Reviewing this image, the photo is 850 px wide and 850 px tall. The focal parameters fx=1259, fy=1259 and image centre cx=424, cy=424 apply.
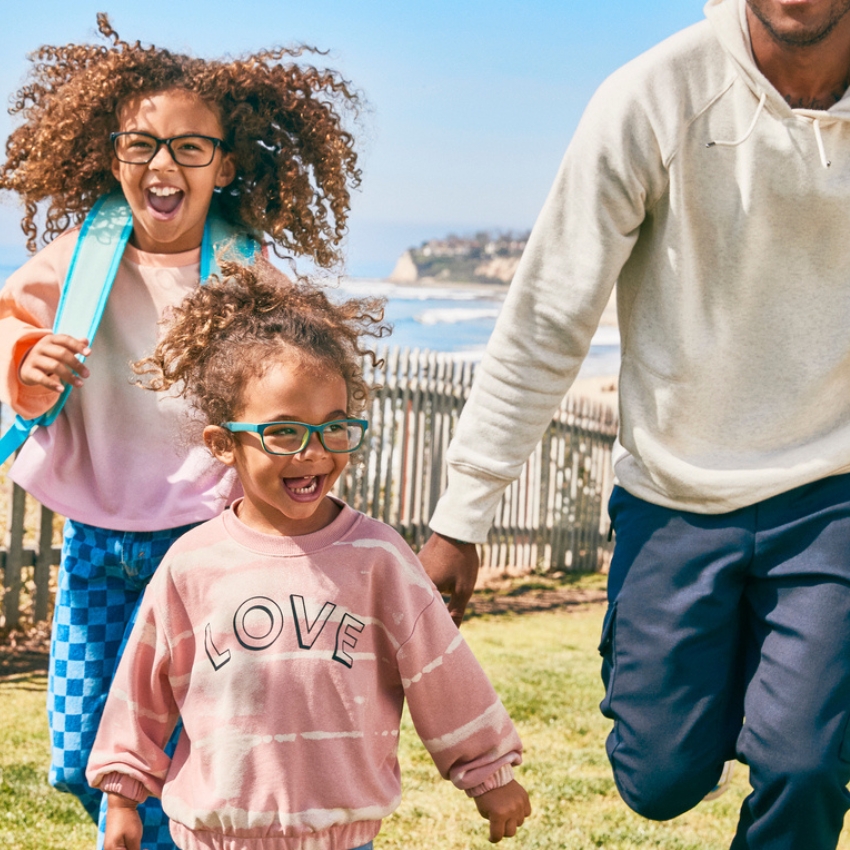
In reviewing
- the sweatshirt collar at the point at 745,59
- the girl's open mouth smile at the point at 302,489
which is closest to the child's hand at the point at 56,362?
→ the girl's open mouth smile at the point at 302,489

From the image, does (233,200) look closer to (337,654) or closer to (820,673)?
(337,654)

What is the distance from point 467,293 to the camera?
7681 centimetres

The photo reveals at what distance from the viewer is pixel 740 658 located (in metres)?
3.12

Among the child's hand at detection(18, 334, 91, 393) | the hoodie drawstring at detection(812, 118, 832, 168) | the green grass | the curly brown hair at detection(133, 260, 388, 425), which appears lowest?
the green grass

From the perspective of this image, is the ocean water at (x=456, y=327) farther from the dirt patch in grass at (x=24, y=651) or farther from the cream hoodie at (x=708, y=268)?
the cream hoodie at (x=708, y=268)

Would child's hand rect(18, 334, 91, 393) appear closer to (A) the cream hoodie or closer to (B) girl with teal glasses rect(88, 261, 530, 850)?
(B) girl with teal glasses rect(88, 261, 530, 850)

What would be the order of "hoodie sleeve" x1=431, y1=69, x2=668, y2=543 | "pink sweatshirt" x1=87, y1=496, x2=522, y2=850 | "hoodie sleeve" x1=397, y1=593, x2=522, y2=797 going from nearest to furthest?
"pink sweatshirt" x1=87, y1=496, x2=522, y2=850 < "hoodie sleeve" x1=397, y1=593, x2=522, y2=797 < "hoodie sleeve" x1=431, y1=69, x2=668, y2=543

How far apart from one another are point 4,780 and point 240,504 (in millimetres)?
2575

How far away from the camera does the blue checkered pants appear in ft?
10.4

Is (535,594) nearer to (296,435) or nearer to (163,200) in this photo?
(163,200)

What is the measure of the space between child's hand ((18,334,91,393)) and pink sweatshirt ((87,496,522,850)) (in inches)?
28.3

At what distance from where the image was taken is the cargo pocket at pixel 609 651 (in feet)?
10.4

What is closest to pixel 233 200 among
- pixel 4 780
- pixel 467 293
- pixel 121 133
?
pixel 121 133

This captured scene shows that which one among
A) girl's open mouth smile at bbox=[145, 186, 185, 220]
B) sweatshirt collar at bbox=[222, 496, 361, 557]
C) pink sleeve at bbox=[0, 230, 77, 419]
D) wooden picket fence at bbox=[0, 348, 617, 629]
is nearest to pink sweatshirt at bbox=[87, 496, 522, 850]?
sweatshirt collar at bbox=[222, 496, 361, 557]
